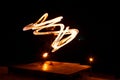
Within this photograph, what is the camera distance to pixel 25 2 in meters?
18.1
